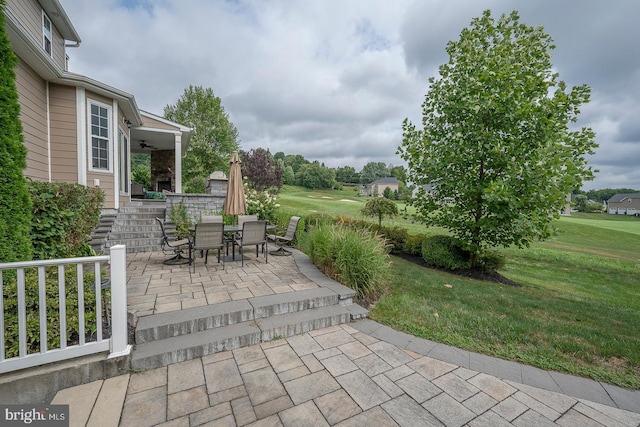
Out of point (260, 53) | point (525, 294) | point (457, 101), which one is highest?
point (260, 53)

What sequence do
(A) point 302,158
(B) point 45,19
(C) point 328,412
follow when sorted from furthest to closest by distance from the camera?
(A) point 302,158 → (B) point 45,19 → (C) point 328,412

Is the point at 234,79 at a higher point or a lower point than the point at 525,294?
higher

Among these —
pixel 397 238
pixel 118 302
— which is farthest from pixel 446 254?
pixel 118 302

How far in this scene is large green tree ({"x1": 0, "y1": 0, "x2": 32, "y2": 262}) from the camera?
8.48 feet

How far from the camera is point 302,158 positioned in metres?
71.2

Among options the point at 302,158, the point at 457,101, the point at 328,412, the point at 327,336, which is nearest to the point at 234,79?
the point at 457,101

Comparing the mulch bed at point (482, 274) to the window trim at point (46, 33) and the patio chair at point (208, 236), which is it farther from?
the window trim at point (46, 33)

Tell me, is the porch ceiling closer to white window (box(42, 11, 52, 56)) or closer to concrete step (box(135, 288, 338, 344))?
white window (box(42, 11, 52, 56))

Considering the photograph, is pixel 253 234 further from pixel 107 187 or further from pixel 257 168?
pixel 257 168

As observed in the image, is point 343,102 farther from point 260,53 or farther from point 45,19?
point 45,19

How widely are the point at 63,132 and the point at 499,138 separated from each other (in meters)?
10.1

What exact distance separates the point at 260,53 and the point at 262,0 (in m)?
3.92

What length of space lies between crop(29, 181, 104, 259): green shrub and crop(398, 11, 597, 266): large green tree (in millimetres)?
6502

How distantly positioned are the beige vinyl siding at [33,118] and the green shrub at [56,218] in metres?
2.59
